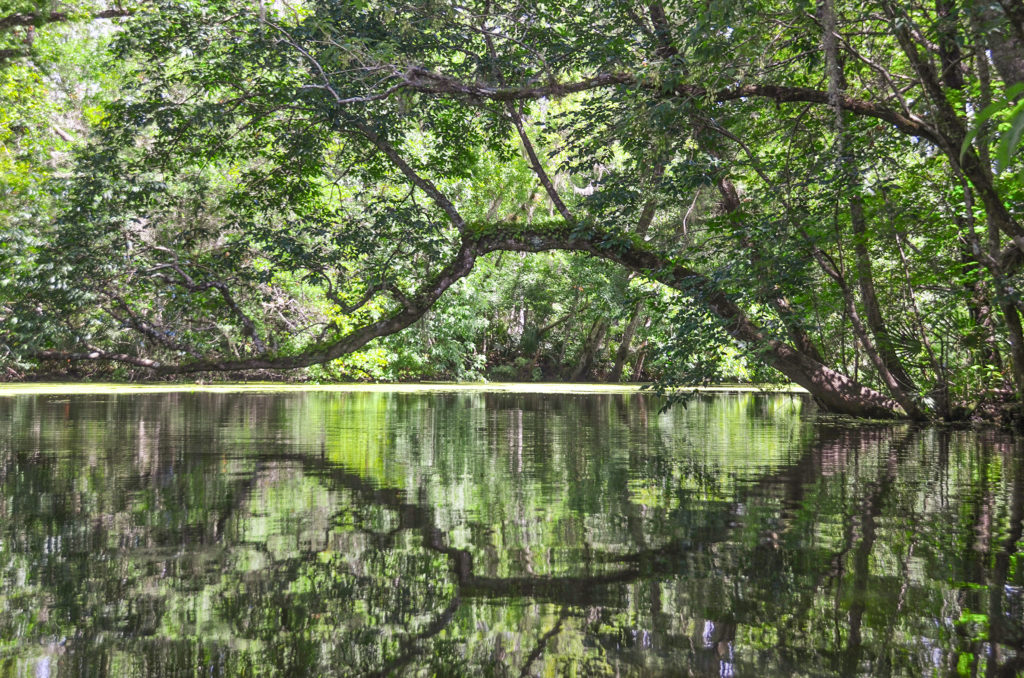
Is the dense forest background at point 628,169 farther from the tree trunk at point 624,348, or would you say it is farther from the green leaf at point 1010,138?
the tree trunk at point 624,348

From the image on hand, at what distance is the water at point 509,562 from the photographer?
3061 millimetres

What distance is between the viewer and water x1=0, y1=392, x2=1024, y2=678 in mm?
3061

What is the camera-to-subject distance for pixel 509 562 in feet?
14.3

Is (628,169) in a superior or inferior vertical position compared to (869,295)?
superior

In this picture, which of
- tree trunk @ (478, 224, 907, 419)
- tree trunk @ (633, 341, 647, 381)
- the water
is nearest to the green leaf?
the water

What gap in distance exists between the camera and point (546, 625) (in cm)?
337

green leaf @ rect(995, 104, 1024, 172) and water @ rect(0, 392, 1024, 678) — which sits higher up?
green leaf @ rect(995, 104, 1024, 172)

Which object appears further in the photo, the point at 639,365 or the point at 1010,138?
the point at 639,365

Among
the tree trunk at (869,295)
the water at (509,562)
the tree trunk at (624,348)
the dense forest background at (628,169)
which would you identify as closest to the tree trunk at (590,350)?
the tree trunk at (624,348)

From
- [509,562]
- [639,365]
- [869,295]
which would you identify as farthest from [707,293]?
[639,365]

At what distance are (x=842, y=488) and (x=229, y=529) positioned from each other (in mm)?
4893

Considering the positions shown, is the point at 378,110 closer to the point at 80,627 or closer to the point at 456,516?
the point at 456,516

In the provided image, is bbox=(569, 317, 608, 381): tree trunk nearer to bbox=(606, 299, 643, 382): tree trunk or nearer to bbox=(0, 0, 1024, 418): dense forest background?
bbox=(606, 299, 643, 382): tree trunk

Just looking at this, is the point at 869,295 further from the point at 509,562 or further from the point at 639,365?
the point at 639,365
